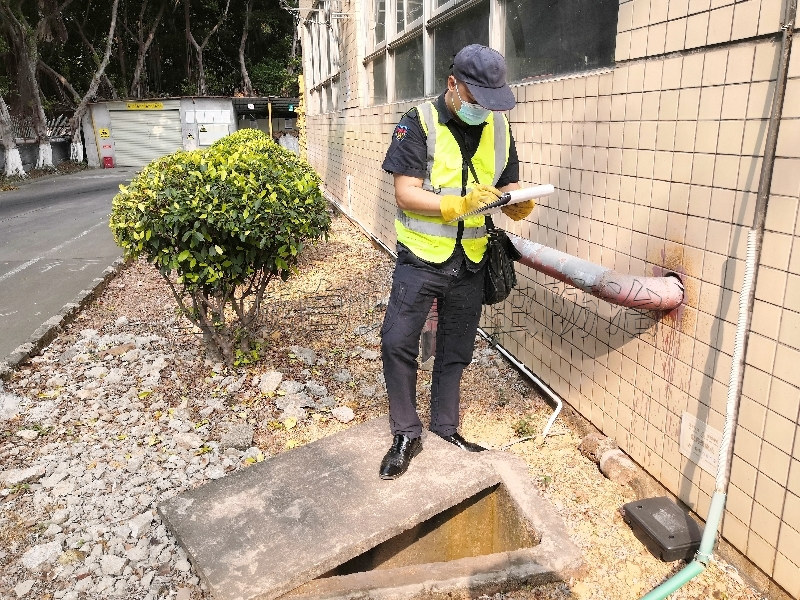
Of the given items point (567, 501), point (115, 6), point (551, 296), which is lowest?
point (567, 501)

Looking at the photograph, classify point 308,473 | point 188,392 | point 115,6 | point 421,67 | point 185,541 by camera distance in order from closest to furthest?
point 185,541 → point 308,473 → point 188,392 → point 421,67 → point 115,6

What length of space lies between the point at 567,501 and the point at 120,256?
7722mm

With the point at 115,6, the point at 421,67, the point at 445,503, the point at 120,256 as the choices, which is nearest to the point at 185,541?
the point at 445,503

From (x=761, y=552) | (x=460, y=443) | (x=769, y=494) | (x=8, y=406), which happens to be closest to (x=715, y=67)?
(x=769, y=494)

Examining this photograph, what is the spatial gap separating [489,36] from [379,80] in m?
4.13

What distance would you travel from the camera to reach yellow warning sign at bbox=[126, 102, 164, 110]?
93.9ft

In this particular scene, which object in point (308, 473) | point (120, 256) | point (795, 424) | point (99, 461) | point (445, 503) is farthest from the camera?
point (120, 256)

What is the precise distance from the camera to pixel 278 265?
4.18 meters

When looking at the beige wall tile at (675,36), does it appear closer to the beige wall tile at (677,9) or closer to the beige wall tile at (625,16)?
the beige wall tile at (677,9)

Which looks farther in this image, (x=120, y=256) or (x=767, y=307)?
A: (x=120, y=256)

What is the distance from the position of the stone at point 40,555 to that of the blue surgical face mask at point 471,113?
2.58m

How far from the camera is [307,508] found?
257 centimetres

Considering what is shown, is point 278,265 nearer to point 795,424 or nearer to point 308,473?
point 308,473

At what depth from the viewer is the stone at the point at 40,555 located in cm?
257
